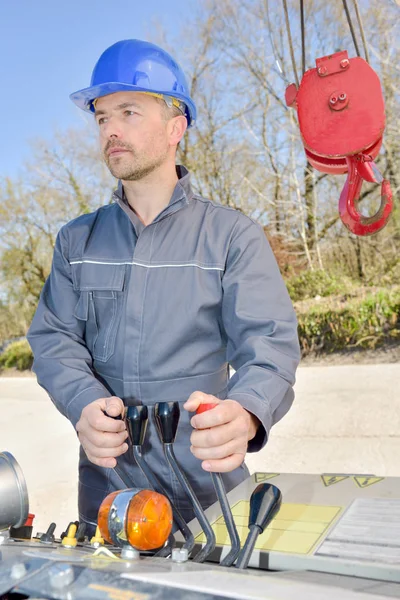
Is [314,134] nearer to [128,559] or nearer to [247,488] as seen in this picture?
[247,488]

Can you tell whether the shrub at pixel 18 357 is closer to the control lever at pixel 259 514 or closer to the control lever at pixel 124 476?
the control lever at pixel 124 476

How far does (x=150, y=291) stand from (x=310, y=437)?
369 cm

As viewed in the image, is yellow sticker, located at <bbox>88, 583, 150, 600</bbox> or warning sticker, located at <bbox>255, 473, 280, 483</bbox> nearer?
yellow sticker, located at <bbox>88, 583, 150, 600</bbox>

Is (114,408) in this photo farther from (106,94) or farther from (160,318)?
(106,94)

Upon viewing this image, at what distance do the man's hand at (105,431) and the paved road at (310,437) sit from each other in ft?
9.43

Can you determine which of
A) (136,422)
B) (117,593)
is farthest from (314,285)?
(117,593)

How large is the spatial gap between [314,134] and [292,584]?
1.21 metres

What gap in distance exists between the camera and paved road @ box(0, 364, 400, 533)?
13.8ft

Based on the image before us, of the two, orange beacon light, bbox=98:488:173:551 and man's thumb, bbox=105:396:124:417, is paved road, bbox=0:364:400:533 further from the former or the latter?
orange beacon light, bbox=98:488:173:551

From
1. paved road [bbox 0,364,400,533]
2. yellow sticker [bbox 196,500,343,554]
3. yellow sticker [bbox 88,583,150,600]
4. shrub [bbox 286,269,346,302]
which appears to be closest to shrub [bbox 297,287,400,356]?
paved road [bbox 0,364,400,533]

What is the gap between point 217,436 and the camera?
3.22ft

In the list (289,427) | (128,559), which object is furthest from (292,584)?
(289,427)

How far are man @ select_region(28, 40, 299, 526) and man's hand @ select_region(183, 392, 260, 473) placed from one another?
300mm

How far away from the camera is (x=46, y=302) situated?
1.62m
